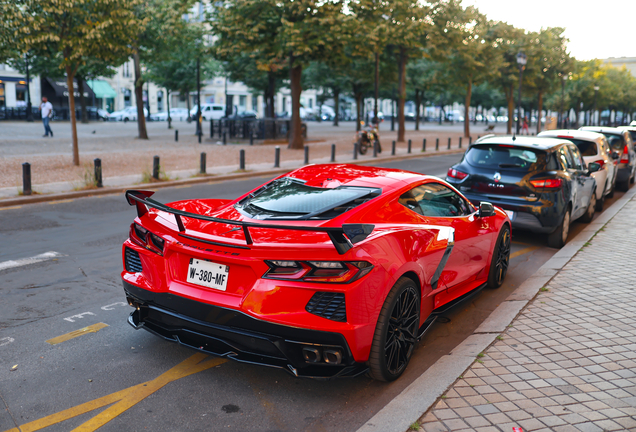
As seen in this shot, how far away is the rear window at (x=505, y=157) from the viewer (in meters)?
8.39

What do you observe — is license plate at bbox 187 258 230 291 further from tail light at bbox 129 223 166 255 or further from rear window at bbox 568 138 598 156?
rear window at bbox 568 138 598 156

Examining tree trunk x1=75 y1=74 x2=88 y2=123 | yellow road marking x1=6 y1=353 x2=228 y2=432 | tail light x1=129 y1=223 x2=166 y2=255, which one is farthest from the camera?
tree trunk x1=75 y1=74 x2=88 y2=123

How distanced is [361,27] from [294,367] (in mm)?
24536

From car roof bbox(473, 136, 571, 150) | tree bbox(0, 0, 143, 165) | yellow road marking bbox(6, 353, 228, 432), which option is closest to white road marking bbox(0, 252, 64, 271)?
yellow road marking bbox(6, 353, 228, 432)

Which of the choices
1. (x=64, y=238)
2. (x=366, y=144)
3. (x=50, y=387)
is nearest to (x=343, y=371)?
(x=50, y=387)

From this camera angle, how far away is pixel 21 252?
25.2 ft

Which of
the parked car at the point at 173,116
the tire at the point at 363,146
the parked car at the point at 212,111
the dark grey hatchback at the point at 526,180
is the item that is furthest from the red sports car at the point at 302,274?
the parked car at the point at 212,111

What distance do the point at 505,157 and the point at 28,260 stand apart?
22.3 feet

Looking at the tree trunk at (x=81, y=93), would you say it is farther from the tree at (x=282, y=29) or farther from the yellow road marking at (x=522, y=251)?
the yellow road marking at (x=522, y=251)

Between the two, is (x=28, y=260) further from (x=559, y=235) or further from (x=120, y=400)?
(x=559, y=235)

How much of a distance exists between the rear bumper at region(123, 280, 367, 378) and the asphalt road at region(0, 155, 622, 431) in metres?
0.32

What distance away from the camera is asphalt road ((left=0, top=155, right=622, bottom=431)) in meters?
A: 3.56

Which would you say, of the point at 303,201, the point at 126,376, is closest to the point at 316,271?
the point at 303,201

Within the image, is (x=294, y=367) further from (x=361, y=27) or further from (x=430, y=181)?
(x=361, y=27)
